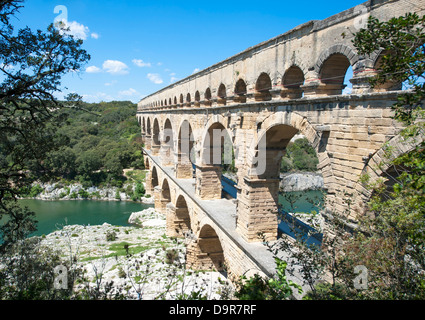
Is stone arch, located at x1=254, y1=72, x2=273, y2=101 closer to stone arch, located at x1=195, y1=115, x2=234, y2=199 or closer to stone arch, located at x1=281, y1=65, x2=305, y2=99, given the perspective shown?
stone arch, located at x1=281, y1=65, x2=305, y2=99

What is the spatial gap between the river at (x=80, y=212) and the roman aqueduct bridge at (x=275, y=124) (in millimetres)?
10869

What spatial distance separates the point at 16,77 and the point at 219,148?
864 cm

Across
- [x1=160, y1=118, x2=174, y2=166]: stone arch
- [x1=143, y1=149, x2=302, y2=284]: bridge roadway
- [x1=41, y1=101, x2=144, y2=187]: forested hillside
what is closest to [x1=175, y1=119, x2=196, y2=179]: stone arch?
[x1=143, y1=149, x2=302, y2=284]: bridge roadway

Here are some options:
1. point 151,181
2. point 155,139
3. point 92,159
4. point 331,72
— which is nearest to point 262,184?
point 331,72

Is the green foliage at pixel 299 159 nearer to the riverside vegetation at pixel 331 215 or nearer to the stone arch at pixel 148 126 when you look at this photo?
the stone arch at pixel 148 126

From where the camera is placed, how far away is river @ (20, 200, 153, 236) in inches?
918

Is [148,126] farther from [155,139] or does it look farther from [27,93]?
[27,93]

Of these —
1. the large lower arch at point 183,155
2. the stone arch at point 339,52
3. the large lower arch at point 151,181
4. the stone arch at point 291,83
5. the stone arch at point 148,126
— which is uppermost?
the stone arch at point 339,52

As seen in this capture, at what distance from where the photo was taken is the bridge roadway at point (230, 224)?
7.39 m

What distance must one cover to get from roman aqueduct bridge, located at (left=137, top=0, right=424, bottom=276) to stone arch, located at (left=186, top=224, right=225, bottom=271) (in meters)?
0.04

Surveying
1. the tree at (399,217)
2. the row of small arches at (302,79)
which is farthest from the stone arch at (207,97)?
the tree at (399,217)

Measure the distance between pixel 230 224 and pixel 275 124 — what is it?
407 centimetres

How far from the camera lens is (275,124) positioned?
757 cm
